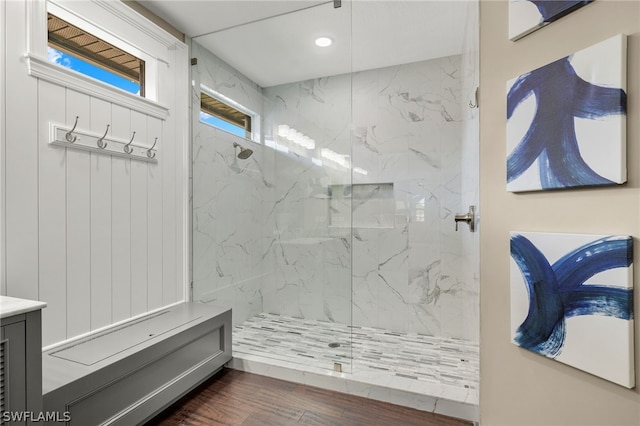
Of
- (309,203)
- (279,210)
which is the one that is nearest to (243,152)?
(279,210)

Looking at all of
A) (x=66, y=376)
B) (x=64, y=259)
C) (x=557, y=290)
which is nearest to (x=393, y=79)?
(x=557, y=290)

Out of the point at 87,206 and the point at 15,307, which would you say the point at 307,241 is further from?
the point at 15,307

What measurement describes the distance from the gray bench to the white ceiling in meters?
2.03

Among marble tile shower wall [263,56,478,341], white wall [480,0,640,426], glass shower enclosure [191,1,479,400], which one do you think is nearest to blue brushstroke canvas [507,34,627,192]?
white wall [480,0,640,426]

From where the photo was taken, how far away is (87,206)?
1827 millimetres

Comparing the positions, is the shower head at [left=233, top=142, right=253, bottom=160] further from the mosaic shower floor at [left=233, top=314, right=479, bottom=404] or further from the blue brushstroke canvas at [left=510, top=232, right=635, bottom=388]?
the blue brushstroke canvas at [left=510, top=232, right=635, bottom=388]

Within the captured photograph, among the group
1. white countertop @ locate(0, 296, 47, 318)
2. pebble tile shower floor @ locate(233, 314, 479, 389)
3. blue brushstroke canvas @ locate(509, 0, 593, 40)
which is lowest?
pebble tile shower floor @ locate(233, 314, 479, 389)

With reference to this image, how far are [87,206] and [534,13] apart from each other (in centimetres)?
224

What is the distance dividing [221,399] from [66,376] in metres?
0.83

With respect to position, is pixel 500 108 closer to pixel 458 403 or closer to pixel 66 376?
pixel 458 403

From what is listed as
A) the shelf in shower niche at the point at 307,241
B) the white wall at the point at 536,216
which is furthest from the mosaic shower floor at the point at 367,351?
the shelf in shower niche at the point at 307,241

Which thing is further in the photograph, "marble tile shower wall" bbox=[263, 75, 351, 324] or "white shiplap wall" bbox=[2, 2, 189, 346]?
"marble tile shower wall" bbox=[263, 75, 351, 324]

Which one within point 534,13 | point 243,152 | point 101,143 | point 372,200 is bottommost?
point 372,200

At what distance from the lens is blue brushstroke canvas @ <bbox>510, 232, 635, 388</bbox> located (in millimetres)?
897
